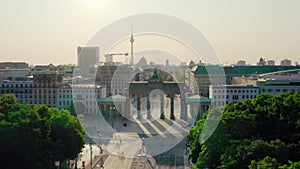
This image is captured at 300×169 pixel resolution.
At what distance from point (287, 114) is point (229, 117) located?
356cm

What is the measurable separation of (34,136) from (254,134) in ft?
45.1

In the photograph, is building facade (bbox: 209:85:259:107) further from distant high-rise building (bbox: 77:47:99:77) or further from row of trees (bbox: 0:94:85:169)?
distant high-rise building (bbox: 77:47:99:77)

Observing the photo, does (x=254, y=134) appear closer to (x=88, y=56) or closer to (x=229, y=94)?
(x=229, y=94)

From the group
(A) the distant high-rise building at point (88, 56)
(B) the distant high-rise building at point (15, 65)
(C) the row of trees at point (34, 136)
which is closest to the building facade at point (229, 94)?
(C) the row of trees at point (34, 136)

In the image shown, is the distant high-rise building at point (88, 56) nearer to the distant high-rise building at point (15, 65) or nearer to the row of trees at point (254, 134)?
the distant high-rise building at point (15, 65)

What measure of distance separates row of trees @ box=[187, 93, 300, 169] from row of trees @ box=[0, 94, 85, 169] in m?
9.63

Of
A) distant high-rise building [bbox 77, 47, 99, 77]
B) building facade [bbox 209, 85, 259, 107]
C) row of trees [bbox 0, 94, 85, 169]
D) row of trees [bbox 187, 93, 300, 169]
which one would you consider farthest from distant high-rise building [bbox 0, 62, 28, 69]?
row of trees [bbox 187, 93, 300, 169]

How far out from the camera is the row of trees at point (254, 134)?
75.4 feet

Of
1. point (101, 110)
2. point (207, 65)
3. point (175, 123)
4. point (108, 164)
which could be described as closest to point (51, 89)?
point (101, 110)

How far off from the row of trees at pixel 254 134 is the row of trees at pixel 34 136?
31.6 ft

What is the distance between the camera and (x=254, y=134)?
26.9m

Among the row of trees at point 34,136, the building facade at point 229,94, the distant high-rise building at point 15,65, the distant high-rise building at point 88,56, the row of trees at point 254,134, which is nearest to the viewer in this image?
the row of trees at point 254,134

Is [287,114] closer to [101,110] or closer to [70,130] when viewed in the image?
[70,130]

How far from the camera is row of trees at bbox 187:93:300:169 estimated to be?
2297 centimetres
